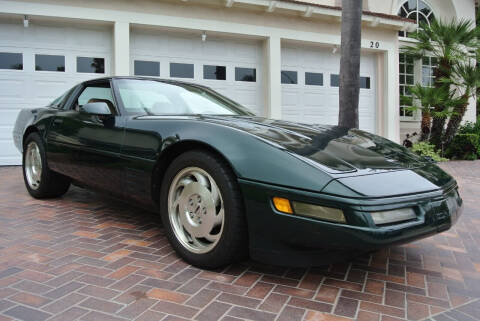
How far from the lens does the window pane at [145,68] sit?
8552mm

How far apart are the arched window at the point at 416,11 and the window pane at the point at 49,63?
10570 millimetres

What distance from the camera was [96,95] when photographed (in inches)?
135

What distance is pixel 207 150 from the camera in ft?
7.32

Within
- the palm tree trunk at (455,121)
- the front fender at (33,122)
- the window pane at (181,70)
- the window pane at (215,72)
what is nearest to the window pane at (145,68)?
the window pane at (181,70)

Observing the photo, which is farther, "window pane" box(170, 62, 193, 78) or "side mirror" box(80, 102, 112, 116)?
"window pane" box(170, 62, 193, 78)

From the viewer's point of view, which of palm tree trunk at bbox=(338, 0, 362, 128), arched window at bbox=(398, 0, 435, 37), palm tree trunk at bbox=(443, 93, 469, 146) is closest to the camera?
palm tree trunk at bbox=(338, 0, 362, 128)

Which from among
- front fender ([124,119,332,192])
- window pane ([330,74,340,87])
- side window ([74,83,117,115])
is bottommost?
front fender ([124,119,332,192])

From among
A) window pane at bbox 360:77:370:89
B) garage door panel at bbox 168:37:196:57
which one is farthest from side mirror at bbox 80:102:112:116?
window pane at bbox 360:77:370:89

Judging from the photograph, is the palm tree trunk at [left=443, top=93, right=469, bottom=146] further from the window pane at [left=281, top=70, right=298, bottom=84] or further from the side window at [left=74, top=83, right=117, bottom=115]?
the side window at [left=74, top=83, right=117, bottom=115]

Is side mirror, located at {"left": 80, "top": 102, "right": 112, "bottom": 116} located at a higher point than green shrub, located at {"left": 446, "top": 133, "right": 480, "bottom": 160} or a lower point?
higher

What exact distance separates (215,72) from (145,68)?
5.45ft

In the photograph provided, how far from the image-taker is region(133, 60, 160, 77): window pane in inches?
337

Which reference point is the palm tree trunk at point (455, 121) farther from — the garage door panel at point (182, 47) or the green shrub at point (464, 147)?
the garage door panel at point (182, 47)

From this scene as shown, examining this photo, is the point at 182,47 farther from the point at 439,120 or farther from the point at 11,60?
the point at 439,120
